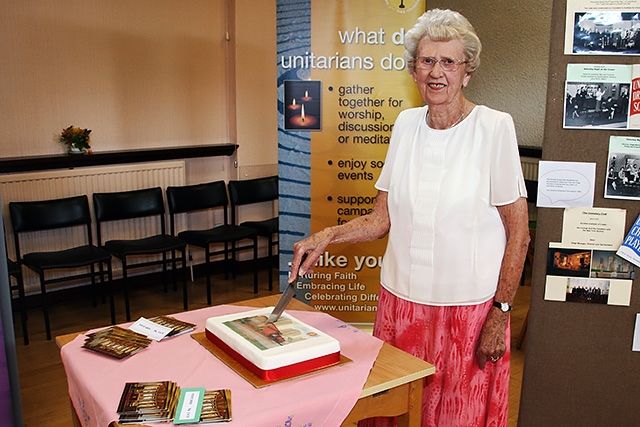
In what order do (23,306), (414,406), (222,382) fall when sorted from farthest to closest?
(23,306) < (414,406) < (222,382)

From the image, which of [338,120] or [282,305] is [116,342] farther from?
[338,120]

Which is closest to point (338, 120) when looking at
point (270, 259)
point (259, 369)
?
point (270, 259)

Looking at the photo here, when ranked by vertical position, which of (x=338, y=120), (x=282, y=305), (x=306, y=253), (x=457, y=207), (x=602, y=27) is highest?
(x=602, y=27)

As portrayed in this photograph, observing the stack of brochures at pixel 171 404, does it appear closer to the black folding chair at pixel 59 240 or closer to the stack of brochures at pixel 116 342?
the stack of brochures at pixel 116 342

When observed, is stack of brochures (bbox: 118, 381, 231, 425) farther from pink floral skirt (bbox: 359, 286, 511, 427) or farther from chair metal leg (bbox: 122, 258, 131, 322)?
chair metal leg (bbox: 122, 258, 131, 322)

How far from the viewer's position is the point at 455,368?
2174mm

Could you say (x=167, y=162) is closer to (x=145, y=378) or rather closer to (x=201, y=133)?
(x=201, y=133)

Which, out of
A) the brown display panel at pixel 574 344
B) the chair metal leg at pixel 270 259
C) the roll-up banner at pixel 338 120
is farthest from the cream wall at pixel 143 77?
the brown display panel at pixel 574 344

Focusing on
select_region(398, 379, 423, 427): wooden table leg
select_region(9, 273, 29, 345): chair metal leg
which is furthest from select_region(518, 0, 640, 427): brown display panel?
select_region(9, 273, 29, 345): chair metal leg

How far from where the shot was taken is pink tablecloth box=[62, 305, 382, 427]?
5.24 feet

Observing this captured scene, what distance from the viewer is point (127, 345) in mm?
1954

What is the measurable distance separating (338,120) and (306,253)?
172 cm

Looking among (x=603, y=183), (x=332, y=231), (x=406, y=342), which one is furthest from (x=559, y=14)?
(x=406, y=342)

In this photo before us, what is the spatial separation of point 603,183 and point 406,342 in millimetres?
996
